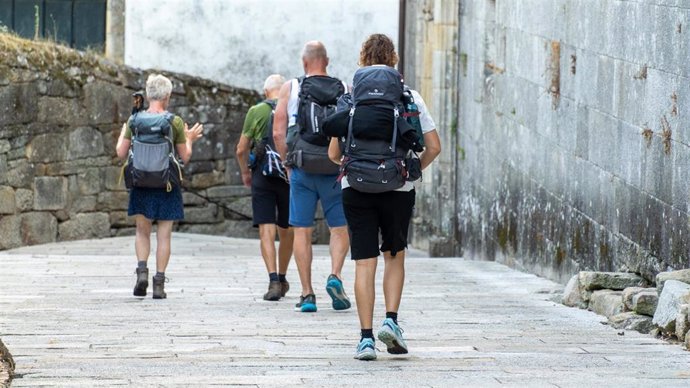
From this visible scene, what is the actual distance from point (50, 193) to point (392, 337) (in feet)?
32.2

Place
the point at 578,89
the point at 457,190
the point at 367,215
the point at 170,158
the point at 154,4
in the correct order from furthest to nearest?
the point at 154,4 → the point at 457,190 → the point at 578,89 → the point at 170,158 → the point at 367,215

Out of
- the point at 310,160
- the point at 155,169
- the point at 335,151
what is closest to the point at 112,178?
the point at 155,169

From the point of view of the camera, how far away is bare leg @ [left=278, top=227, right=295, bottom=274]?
10430mm

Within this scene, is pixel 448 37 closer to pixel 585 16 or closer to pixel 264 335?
pixel 585 16

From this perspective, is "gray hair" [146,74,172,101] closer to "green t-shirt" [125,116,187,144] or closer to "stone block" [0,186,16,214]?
"green t-shirt" [125,116,187,144]

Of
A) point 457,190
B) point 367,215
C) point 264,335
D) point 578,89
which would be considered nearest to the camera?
point 367,215

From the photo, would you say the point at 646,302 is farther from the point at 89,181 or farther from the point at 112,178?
the point at 112,178

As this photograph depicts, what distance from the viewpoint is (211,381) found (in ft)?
21.2

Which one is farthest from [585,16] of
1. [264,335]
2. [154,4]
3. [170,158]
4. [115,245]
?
[154,4]

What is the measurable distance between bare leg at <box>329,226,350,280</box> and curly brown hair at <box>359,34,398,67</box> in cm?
205

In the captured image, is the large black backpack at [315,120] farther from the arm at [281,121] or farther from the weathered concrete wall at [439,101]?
the weathered concrete wall at [439,101]

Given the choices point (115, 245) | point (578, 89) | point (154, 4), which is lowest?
point (115, 245)

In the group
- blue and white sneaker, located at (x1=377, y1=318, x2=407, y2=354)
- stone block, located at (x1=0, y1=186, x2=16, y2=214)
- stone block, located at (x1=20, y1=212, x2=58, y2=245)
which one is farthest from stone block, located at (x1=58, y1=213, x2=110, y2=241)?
blue and white sneaker, located at (x1=377, y1=318, x2=407, y2=354)

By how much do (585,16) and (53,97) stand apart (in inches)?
288
